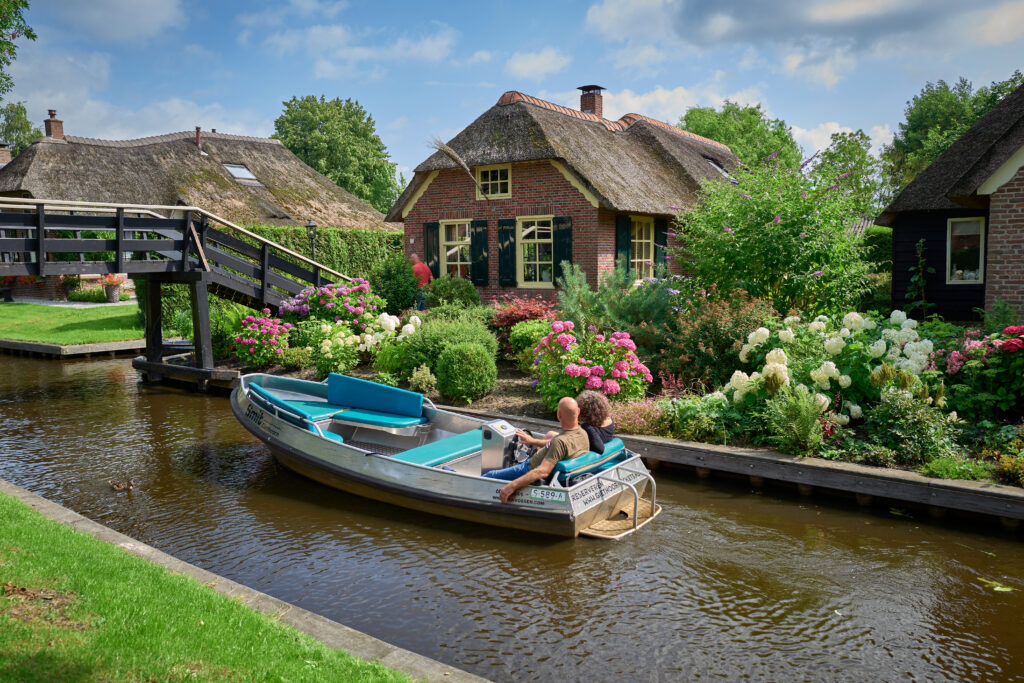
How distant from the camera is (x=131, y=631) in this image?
13.4 ft

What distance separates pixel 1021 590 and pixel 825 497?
221 centimetres

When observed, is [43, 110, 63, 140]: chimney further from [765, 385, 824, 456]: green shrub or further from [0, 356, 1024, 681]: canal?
[765, 385, 824, 456]: green shrub

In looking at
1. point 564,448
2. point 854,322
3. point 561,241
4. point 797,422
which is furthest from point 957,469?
point 561,241

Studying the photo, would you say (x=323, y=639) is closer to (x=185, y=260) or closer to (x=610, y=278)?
(x=610, y=278)

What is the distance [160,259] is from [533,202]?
28.3ft

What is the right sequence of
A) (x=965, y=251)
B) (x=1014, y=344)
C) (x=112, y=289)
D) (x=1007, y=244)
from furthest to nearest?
(x=112, y=289) → (x=965, y=251) → (x=1007, y=244) → (x=1014, y=344)

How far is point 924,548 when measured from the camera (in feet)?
21.5

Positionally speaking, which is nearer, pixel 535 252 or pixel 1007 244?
pixel 1007 244

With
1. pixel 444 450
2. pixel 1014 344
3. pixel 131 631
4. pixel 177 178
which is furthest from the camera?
pixel 177 178

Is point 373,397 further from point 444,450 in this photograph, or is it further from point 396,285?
point 396,285

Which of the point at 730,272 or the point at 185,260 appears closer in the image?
the point at 730,272

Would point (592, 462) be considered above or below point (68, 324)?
below

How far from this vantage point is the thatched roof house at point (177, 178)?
88.2ft

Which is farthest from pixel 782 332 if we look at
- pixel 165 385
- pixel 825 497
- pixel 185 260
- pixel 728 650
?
pixel 165 385
